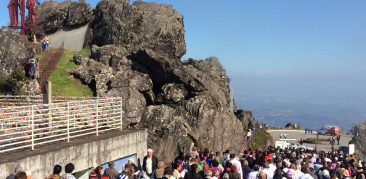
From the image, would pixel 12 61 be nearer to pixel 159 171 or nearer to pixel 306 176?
pixel 159 171

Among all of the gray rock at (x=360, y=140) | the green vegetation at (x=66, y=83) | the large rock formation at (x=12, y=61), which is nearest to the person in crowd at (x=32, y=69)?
the large rock formation at (x=12, y=61)

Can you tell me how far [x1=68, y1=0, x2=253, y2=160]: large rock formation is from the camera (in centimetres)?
2723

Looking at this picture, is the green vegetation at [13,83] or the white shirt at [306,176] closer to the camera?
the white shirt at [306,176]

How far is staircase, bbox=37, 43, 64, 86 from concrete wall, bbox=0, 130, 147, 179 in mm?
12961

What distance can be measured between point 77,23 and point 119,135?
24563 millimetres

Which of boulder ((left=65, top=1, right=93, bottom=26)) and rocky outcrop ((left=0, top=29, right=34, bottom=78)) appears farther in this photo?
boulder ((left=65, top=1, right=93, bottom=26))

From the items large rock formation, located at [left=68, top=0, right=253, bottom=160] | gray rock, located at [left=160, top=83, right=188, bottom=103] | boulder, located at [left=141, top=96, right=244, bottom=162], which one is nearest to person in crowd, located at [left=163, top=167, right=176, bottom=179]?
large rock formation, located at [left=68, top=0, right=253, bottom=160]

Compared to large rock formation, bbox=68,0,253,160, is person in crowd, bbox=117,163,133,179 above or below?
below

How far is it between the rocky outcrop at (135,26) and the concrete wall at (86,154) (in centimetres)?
1713

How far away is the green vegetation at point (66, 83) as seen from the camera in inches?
1185

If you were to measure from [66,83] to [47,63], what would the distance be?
11.0 ft

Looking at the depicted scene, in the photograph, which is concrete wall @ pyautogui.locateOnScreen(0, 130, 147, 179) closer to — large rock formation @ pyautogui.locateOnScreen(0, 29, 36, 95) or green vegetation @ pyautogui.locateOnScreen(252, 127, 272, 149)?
large rock formation @ pyautogui.locateOnScreen(0, 29, 36, 95)

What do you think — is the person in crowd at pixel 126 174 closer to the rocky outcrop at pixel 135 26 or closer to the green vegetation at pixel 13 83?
the green vegetation at pixel 13 83

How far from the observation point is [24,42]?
32875 millimetres
